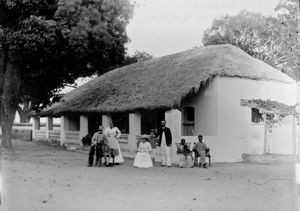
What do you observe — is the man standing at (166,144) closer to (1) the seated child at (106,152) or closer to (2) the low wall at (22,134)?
(1) the seated child at (106,152)

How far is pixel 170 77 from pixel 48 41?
5508 mm

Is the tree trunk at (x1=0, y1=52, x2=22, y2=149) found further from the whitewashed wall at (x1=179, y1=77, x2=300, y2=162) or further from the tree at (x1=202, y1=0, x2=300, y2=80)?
the tree at (x1=202, y1=0, x2=300, y2=80)

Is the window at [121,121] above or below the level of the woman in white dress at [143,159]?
above

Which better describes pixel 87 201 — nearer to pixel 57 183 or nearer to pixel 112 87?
pixel 57 183

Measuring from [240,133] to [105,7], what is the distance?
7.55 metres

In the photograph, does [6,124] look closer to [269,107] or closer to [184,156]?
[184,156]

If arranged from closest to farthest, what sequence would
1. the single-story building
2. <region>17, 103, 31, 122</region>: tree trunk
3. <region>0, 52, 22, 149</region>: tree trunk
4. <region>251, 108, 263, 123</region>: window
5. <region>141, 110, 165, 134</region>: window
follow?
the single-story building, <region>251, 108, 263, 123</region>: window, <region>0, 52, 22, 149</region>: tree trunk, <region>141, 110, 165, 134</region>: window, <region>17, 103, 31, 122</region>: tree trunk

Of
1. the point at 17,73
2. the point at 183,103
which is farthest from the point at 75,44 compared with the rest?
the point at 183,103

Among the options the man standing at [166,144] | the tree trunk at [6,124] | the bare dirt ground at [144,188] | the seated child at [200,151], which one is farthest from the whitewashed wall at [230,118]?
the tree trunk at [6,124]

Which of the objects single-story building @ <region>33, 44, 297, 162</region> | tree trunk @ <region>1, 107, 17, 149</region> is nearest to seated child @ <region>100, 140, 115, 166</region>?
single-story building @ <region>33, 44, 297, 162</region>

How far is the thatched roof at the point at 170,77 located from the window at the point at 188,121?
155 centimetres

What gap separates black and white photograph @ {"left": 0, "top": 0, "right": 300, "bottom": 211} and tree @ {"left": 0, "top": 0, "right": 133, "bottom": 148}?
5cm

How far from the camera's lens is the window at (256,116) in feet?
63.3

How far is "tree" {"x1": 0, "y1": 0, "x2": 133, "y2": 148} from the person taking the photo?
59.7ft
